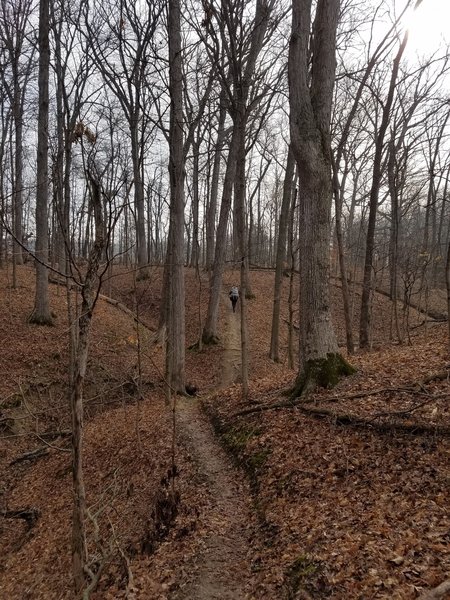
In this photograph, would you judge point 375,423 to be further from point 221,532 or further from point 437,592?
point 437,592

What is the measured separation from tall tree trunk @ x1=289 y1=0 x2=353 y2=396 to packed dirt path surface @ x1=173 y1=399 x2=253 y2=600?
2.00 metres

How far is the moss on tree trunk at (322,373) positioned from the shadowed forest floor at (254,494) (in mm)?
221

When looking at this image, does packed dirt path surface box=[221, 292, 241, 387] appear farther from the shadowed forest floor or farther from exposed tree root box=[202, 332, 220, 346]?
the shadowed forest floor

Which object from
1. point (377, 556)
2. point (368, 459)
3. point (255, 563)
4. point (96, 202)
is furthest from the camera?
point (368, 459)

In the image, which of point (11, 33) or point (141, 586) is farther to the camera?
point (11, 33)

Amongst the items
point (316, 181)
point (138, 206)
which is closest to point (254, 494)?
point (316, 181)

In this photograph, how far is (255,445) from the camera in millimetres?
6859

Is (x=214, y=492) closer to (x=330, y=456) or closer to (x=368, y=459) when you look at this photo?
(x=330, y=456)

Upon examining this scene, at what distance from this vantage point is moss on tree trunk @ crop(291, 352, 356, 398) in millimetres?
7324

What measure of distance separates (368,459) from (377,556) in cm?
169

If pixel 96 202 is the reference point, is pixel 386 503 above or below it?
below

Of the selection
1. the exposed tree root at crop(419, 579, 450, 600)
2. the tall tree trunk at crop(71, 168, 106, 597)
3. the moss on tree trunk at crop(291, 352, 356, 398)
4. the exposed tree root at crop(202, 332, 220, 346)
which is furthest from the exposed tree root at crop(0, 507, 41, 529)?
the exposed tree root at crop(202, 332, 220, 346)

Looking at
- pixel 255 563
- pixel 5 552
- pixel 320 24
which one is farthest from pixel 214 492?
pixel 320 24

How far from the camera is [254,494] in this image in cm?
589
